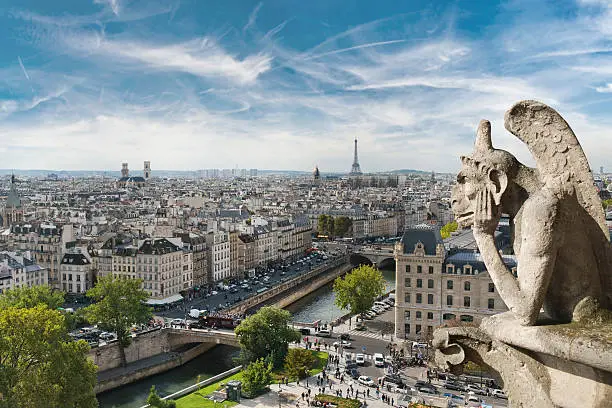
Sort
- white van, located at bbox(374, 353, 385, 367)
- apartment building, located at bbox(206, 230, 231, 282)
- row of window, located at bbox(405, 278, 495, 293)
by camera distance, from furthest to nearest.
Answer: apartment building, located at bbox(206, 230, 231, 282) < row of window, located at bbox(405, 278, 495, 293) < white van, located at bbox(374, 353, 385, 367)

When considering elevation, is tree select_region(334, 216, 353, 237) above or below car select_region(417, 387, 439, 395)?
above

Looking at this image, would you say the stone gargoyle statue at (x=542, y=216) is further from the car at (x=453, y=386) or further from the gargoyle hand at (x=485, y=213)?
the car at (x=453, y=386)

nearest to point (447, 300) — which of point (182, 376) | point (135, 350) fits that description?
point (182, 376)

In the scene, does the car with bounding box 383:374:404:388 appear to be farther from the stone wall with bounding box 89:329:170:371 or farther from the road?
the road

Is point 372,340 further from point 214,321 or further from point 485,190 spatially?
point 485,190

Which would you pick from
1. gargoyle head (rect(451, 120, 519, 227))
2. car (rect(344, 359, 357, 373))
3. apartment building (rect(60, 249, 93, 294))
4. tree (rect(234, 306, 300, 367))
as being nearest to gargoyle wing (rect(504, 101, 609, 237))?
gargoyle head (rect(451, 120, 519, 227))

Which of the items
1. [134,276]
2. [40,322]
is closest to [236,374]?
[40,322]

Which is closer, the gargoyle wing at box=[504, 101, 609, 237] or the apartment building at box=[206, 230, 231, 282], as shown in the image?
the gargoyle wing at box=[504, 101, 609, 237]

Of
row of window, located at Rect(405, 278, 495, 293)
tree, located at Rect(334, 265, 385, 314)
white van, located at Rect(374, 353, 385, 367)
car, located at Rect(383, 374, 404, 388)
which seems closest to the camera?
car, located at Rect(383, 374, 404, 388)
